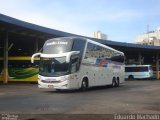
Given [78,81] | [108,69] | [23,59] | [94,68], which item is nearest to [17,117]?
[78,81]

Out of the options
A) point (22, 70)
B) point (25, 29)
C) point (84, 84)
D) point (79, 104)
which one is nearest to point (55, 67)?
point (84, 84)

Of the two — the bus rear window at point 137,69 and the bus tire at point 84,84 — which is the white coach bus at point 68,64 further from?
the bus rear window at point 137,69

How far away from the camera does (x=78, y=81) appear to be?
21.9m

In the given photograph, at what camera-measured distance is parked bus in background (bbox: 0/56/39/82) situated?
33938 millimetres

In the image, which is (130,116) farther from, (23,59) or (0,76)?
(0,76)

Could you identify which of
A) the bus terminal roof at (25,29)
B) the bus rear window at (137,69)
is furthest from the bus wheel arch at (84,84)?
the bus rear window at (137,69)

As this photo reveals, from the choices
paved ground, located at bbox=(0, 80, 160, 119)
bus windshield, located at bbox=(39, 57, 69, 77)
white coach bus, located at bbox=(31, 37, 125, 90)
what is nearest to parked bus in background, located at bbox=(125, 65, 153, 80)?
white coach bus, located at bbox=(31, 37, 125, 90)

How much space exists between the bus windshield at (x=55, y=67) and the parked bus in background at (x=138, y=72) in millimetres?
35498

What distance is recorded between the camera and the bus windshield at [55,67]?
20775 mm

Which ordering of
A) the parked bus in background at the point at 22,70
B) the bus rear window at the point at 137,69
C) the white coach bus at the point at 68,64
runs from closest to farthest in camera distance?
the white coach bus at the point at 68,64, the parked bus in background at the point at 22,70, the bus rear window at the point at 137,69

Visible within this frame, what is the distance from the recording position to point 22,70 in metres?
34.2

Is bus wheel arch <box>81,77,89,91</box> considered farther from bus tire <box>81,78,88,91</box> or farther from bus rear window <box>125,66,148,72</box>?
bus rear window <box>125,66,148,72</box>

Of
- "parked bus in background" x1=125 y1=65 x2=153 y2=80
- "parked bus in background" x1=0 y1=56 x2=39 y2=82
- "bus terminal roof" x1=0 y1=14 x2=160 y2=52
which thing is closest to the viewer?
"bus terminal roof" x1=0 y1=14 x2=160 y2=52

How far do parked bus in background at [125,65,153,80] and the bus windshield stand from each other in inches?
1398
